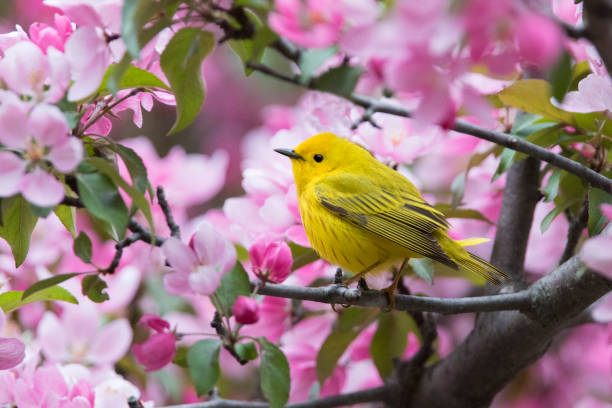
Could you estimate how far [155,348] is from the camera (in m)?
0.96

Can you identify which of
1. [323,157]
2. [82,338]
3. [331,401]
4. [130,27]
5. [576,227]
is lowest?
[82,338]

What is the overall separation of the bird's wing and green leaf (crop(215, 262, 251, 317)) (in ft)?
1.34

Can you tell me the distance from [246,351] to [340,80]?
1.37 feet

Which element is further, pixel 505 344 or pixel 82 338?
pixel 82 338

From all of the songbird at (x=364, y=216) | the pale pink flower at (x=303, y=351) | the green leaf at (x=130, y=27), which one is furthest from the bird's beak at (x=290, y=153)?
the green leaf at (x=130, y=27)

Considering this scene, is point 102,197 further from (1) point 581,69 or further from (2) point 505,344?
(1) point 581,69

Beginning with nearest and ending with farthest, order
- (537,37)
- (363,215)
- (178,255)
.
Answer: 1. (537,37)
2. (178,255)
3. (363,215)

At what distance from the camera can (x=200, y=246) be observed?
35.1 inches

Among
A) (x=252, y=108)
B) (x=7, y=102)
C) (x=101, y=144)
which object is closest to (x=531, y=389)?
(x=101, y=144)

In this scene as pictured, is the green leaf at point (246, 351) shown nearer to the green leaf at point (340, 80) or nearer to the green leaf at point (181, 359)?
the green leaf at point (181, 359)

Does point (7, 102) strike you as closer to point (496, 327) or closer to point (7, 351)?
point (7, 351)

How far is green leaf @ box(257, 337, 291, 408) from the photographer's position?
0.95 meters

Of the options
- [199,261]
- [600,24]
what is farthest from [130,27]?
[600,24]

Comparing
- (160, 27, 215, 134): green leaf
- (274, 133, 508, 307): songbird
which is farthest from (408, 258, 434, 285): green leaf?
(160, 27, 215, 134): green leaf
